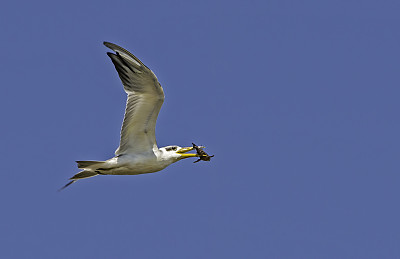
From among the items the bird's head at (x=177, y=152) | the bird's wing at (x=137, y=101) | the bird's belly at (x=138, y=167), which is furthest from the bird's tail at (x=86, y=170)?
the bird's head at (x=177, y=152)

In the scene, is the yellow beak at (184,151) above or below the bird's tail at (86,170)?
above

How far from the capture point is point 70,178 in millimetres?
20234

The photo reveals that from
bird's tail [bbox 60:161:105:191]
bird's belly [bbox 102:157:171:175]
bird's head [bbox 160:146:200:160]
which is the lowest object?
bird's tail [bbox 60:161:105:191]

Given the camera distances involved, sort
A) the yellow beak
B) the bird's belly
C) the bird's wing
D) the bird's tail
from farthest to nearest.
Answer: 1. the yellow beak
2. the bird's belly
3. the bird's tail
4. the bird's wing

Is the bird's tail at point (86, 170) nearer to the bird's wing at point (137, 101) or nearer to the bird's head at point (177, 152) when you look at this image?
the bird's wing at point (137, 101)

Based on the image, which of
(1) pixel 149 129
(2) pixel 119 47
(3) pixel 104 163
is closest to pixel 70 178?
(3) pixel 104 163

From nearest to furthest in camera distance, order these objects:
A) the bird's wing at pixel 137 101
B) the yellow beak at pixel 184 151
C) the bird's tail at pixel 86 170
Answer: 1. the bird's wing at pixel 137 101
2. the bird's tail at pixel 86 170
3. the yellow beak at pixel 184 151

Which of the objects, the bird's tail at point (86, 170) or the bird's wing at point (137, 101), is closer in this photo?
the bird's wing at point (137, 101)

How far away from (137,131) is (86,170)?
5.28ft

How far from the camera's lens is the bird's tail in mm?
19516

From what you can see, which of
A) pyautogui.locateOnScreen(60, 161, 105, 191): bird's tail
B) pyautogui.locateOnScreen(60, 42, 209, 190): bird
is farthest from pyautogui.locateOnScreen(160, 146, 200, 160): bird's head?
pyautogui.locateOnScreen(60, 161, 105, 191): bird's tail

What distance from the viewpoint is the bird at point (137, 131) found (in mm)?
19109

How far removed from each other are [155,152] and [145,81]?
204cm

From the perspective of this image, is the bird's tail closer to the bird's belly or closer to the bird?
the bird
